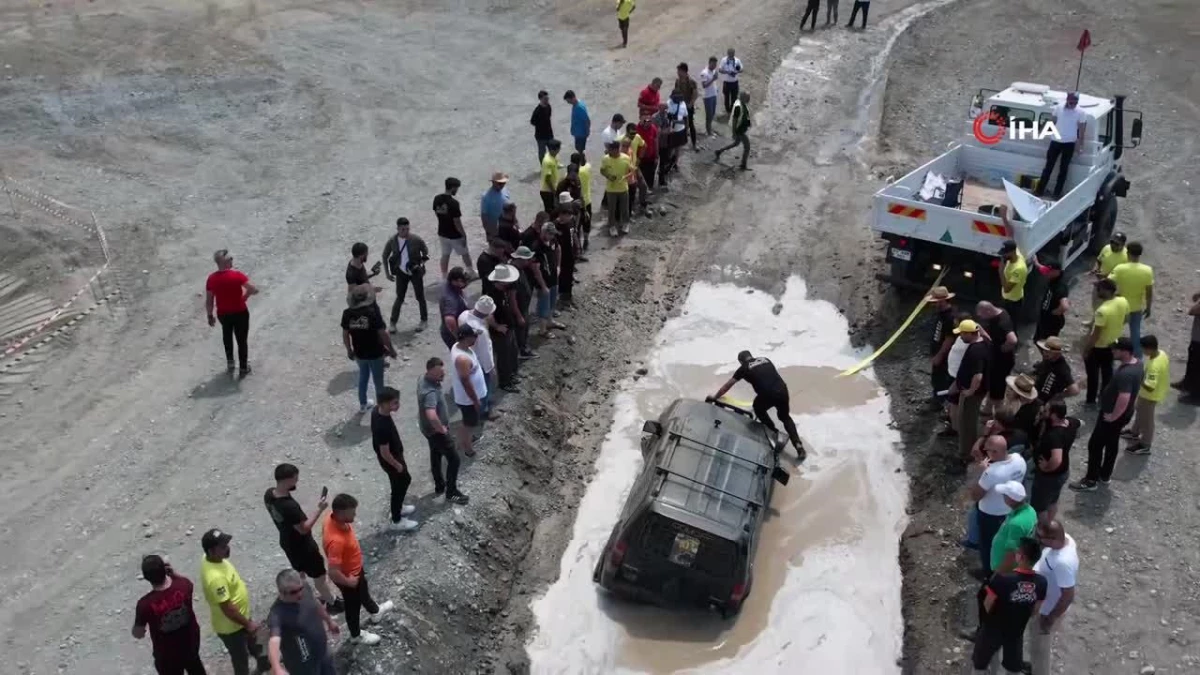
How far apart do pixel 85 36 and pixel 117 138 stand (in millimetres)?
6607

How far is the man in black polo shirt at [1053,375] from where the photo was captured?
1134 cm

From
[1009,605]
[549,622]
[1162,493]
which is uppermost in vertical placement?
[1009,605]

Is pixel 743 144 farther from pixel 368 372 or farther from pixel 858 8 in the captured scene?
pixel 858 8

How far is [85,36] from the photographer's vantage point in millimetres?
25844

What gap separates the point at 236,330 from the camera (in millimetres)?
13117

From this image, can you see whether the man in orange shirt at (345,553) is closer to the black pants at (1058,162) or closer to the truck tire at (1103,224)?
the black pants at (1058,162)

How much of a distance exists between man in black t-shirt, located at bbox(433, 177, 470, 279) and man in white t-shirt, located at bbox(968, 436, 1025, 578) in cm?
793

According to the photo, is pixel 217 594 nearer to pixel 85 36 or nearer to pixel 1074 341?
pixel 1074 341

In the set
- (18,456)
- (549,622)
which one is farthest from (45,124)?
(549,622)

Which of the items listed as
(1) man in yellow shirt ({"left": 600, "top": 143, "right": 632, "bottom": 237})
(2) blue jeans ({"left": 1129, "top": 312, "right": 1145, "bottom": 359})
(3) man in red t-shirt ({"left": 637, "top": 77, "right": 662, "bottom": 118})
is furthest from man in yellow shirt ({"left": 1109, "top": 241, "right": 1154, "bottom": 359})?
(3) man in red t-shirt ({"left": 637, "top": 77, "right": 662, "bottom": 118})

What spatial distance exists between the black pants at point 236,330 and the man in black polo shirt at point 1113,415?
980cm

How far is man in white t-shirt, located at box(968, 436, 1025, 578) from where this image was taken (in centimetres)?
968

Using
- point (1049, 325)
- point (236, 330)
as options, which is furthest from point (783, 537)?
point (236, 330)

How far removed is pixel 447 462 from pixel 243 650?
3.07 metres
